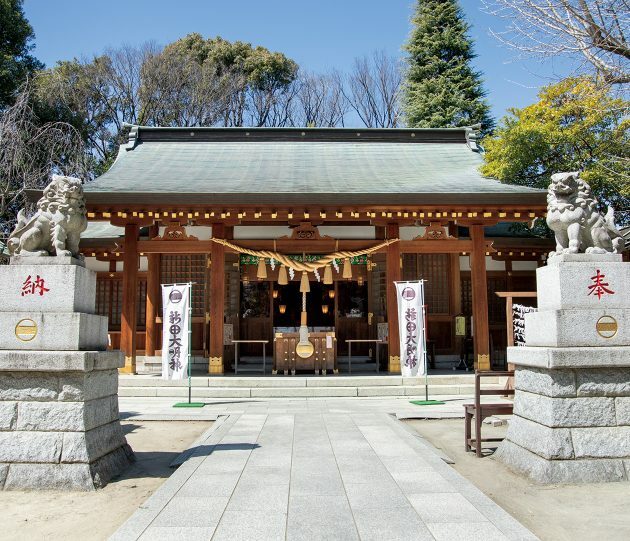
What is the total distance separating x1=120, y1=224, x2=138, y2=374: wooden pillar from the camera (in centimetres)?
1168

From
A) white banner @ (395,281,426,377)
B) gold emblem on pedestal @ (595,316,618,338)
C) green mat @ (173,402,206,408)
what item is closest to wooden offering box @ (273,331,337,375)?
white banner @ (395,281,426,377)

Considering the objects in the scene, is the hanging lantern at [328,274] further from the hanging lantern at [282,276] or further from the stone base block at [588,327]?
the stone base block at [588,327]

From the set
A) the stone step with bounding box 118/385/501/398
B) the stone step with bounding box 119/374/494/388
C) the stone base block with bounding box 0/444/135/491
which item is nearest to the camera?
the stone base block with bounding box 0/444/135/491

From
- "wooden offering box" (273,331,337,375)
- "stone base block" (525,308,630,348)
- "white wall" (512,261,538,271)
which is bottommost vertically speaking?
"wooden offering box" (273,331,337,375)

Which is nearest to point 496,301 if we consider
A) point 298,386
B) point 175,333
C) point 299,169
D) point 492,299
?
point 492,299

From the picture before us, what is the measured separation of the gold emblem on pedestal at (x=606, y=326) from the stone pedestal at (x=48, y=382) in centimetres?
475

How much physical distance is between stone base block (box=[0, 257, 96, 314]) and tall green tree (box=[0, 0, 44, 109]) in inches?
744

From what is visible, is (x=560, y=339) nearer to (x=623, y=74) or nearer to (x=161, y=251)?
(x=623, y=74)

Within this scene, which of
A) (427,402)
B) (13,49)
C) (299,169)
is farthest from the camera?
(13,49)

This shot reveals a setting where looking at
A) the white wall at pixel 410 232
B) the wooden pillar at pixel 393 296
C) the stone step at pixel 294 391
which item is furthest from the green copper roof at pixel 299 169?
the stone step at pixel 294 391

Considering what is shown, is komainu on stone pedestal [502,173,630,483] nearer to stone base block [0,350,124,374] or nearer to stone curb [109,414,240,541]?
stone curb [109,414,240,541]

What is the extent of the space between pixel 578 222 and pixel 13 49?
80.5ft

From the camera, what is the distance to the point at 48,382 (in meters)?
4.73

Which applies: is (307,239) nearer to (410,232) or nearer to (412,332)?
(410,232)
